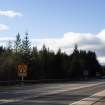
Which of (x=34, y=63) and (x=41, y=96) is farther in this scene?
(x=34, y=63)

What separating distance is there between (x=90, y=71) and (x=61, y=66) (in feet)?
194

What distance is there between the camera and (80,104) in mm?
24344

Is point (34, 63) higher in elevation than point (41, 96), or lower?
higher

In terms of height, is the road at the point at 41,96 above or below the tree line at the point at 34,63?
below

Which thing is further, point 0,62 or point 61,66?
point 61,66

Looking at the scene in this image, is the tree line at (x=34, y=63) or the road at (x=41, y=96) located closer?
the road at (x=41, y=96)

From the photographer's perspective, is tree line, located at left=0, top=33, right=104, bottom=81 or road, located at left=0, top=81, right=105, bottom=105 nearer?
road, located at left=0, top=81, right=105, bottom=105

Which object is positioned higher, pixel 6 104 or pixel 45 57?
pixel 45 57

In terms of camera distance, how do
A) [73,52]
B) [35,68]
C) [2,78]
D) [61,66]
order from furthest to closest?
[73,52], [61,66], [35,68], [2,78]

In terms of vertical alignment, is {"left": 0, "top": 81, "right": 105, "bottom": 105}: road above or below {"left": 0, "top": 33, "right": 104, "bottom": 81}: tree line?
below

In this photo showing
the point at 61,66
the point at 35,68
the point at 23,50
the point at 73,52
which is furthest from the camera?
the point at 73,52

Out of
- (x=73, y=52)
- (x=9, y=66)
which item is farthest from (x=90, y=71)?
(x=9, y=66)

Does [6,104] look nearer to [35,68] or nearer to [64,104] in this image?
[64,104]

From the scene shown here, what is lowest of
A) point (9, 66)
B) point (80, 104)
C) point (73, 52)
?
point (80, 104)
